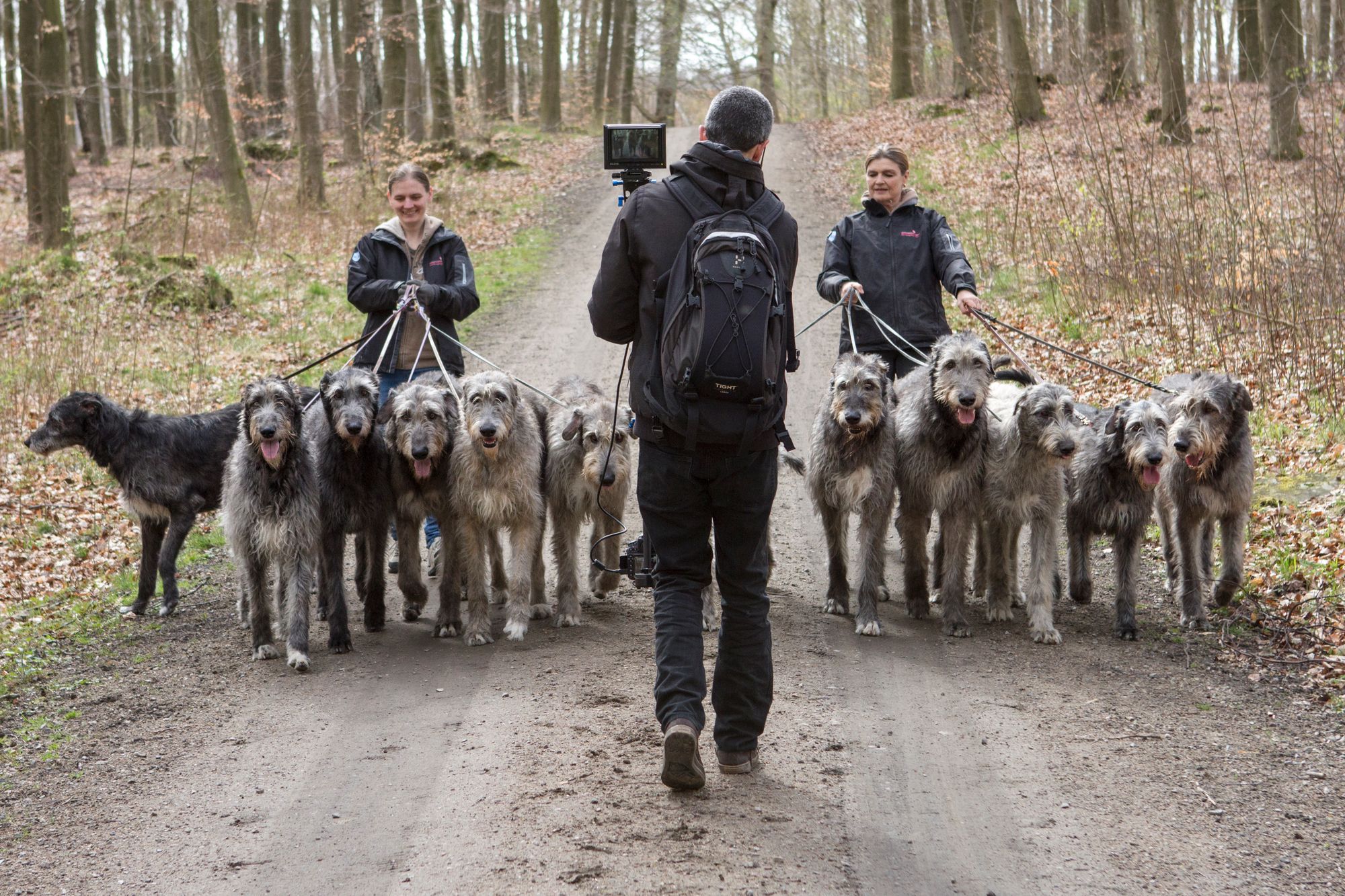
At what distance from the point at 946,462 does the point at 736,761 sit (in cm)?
297

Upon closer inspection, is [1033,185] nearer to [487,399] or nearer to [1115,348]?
[1115,348]

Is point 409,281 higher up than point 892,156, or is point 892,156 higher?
point 892,156

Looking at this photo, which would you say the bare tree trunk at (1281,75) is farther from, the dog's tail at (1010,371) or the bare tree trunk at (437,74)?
the bare tree trunk at (437,74)

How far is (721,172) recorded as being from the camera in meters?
4.41

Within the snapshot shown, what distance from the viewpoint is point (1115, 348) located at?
12.4 metres

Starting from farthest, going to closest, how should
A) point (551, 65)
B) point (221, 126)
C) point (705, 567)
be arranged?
1. point (551, 65)
2. point (221, 126)
3. point (705, 567)

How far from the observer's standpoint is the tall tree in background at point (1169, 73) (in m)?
15.3

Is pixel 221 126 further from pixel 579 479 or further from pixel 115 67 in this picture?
pixel 115 67

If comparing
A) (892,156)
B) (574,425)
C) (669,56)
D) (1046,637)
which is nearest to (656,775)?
(574,425)

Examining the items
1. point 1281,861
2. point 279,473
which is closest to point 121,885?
point 279,473

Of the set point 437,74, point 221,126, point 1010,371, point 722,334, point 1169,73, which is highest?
point 437,74

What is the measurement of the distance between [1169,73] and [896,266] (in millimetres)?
10397

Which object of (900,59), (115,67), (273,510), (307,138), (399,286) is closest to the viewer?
(273,510)

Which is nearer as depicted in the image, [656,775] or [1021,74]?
[656,775]
